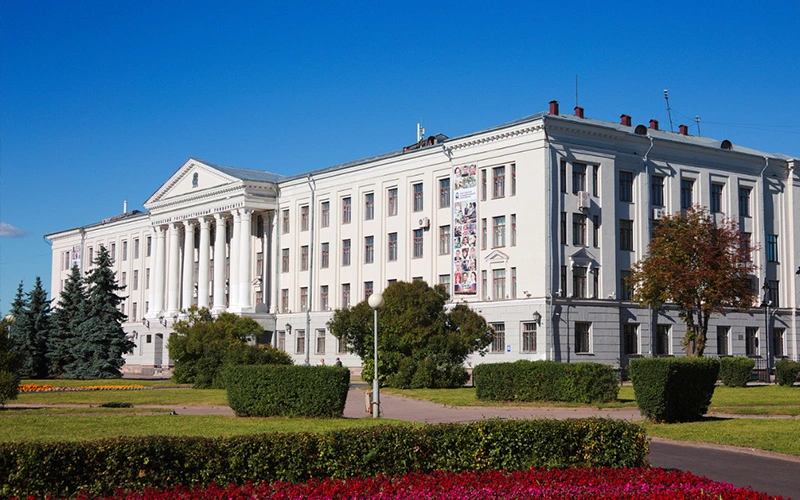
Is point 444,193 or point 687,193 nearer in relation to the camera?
point 444,193

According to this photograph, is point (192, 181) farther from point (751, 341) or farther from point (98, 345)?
point (751, 341)

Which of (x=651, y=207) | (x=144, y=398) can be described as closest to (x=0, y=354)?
(x=144, y=398)

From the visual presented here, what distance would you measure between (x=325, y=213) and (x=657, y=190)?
23.2m

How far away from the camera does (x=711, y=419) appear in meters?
25.2

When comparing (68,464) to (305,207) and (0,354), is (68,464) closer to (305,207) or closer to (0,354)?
(0,354)

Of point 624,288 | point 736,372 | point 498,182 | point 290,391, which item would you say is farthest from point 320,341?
point 290,391

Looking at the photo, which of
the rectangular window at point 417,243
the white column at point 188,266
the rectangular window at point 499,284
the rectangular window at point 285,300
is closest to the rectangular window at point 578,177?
the rectangular window at point 499,284

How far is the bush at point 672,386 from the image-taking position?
23109 mm

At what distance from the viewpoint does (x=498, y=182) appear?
5256cm

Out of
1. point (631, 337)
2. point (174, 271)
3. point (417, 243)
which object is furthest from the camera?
point (174, 271)

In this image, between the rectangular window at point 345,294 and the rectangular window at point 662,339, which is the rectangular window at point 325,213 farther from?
the rectangular window at point 662,339

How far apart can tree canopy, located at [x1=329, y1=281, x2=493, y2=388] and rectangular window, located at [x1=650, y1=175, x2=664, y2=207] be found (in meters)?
18.1

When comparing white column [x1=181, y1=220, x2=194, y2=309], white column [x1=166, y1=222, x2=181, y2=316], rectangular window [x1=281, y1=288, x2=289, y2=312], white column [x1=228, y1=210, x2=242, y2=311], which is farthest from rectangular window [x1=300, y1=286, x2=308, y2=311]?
white column [x1=166, y1=222, x2=181, y2=316]

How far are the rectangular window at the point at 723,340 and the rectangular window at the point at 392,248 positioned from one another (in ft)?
67.6
